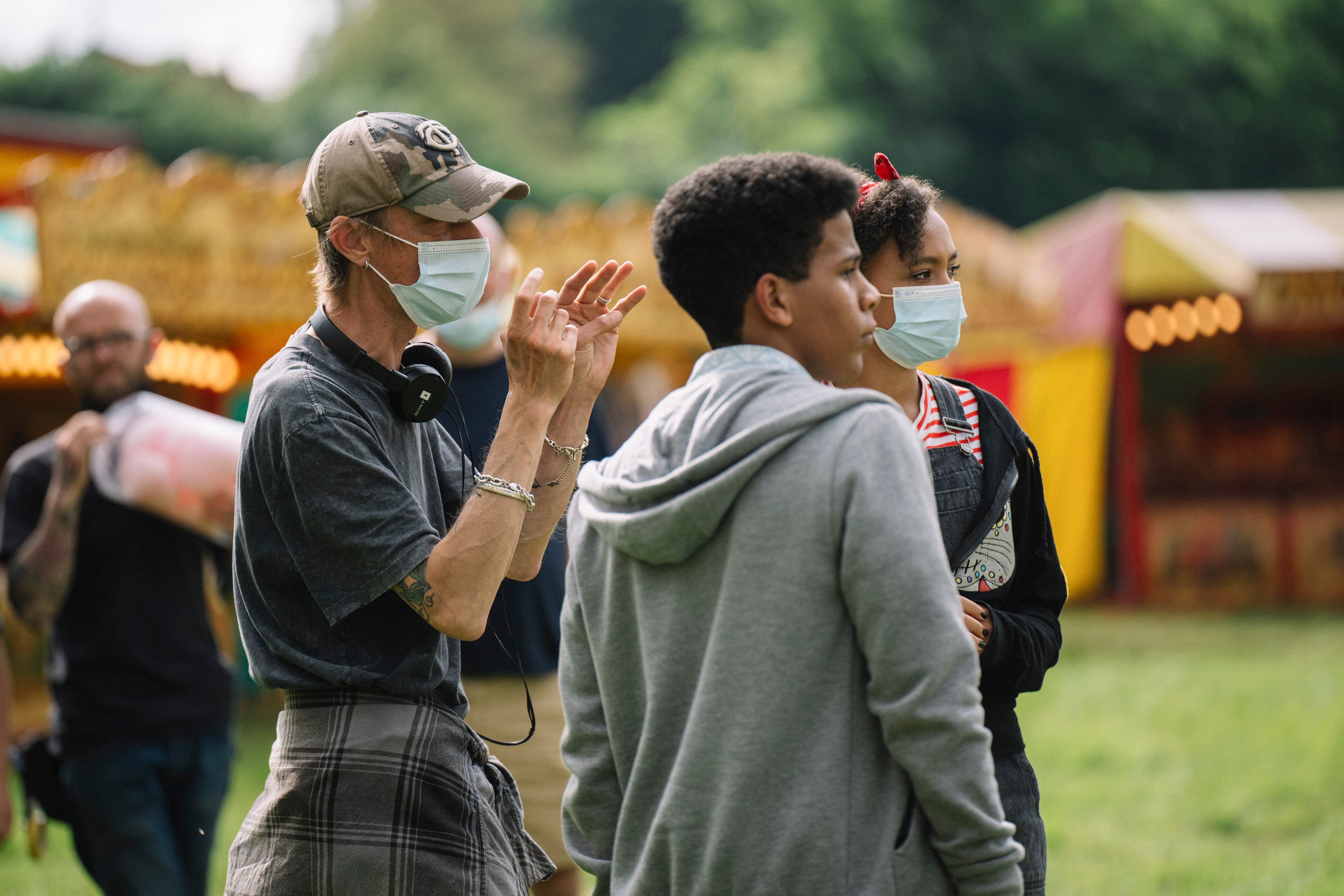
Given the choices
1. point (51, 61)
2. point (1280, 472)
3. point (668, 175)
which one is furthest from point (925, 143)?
point (51, 61)

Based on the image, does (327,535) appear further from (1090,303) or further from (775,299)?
(1090,303)

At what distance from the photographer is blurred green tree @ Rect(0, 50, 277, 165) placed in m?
24.3

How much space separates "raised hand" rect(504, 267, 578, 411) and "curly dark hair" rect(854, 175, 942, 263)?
0.63m

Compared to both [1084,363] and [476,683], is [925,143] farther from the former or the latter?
[476,683]

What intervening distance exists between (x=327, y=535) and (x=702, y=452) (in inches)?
23.6

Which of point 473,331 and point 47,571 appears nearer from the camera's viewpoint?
point 47,571

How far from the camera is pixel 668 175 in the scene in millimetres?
28141

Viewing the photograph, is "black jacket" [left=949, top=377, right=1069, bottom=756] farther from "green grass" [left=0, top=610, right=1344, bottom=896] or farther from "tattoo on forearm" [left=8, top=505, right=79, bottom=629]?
"green grass" [left=0, top=610, right=1344, bottom=896]

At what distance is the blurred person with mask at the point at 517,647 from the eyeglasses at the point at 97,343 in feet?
2.99

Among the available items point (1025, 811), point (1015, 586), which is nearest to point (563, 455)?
point (1015, 586)

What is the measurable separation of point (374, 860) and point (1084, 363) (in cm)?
1112

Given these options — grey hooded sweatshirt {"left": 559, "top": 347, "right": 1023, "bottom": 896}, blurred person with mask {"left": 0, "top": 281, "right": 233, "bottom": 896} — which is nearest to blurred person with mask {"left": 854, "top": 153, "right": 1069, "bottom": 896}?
grey hooded sweatshirt {"left": 559, "top": 347, "right": 1023, "bottom": 896}

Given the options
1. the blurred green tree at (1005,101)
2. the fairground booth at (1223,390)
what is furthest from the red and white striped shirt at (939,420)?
the blurred green tree at (1005,101)

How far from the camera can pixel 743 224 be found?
177 centimetres
